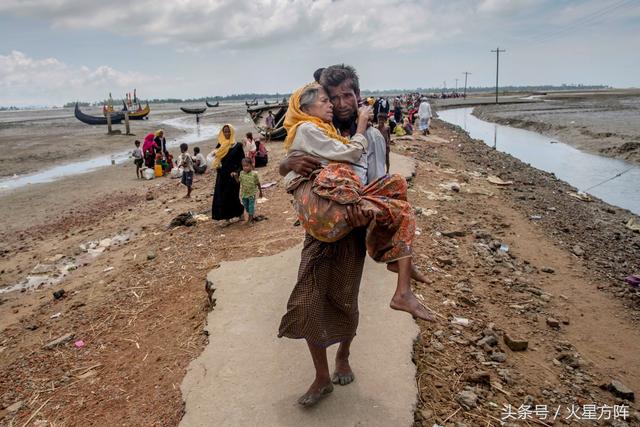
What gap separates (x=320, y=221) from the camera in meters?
1.89

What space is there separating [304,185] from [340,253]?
375mm

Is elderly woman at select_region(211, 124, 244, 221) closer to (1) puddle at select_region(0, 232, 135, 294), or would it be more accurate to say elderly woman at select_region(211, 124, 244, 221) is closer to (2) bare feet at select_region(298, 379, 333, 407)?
(1) puddle at select_region(0, 232, 135, 294)

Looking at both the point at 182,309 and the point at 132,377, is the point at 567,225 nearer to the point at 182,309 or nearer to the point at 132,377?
the point at 182,309

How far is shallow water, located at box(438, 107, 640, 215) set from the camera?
10.2 m

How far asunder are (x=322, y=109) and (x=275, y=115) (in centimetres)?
1603

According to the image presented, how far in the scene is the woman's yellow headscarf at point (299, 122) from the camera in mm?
1977

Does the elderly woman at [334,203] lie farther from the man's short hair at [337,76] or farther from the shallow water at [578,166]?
the shallow water at [578,166]

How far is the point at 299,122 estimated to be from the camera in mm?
2010

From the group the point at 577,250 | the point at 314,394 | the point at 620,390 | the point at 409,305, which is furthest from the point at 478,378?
the point at 577,250

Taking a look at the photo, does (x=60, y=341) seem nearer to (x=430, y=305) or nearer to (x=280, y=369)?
(x=280, y=369)

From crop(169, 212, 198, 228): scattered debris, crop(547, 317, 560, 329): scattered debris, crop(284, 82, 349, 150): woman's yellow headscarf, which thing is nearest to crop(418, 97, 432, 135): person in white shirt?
crop(169, 212, 198, 228): scattered debris

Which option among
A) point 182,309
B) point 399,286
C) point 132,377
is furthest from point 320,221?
point 182,309

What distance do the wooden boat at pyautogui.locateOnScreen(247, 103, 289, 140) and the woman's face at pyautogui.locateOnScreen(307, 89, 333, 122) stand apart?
14.1 meters

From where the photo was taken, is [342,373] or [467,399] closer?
[342,373]
